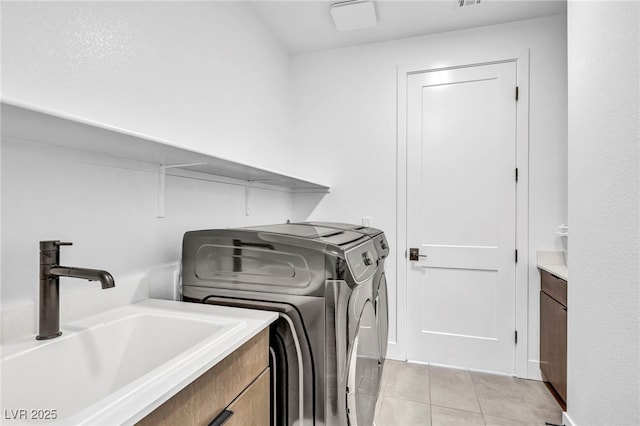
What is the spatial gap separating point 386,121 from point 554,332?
6.27ft

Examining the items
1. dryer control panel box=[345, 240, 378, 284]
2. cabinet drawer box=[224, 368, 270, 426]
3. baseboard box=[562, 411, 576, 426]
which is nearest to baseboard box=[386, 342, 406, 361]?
baseboard box=[562, 411, 576, 426]

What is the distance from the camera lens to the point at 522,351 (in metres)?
2.39

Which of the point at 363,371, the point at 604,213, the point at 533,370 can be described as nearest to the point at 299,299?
the point at 363,371

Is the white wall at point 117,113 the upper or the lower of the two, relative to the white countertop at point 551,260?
upper

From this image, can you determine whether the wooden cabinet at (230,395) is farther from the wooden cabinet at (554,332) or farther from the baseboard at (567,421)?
the wooden cabinet at (554,332)

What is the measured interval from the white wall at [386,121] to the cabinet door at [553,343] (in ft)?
0.34

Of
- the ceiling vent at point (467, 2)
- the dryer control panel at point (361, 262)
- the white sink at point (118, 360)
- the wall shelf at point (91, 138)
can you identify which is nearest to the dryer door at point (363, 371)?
the dryer control panel at point (361, 262)

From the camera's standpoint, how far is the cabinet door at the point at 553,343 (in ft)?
6.26

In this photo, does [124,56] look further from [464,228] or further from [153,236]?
[464,228]

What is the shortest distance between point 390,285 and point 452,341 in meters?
0.63

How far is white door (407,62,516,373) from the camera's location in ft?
8.00

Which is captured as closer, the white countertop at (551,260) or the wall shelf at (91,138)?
the wall shelf at (91,138)

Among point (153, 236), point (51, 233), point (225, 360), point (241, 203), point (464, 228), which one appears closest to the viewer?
point (225, 360)

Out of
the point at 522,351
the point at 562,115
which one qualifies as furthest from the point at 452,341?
the point at 562,115
